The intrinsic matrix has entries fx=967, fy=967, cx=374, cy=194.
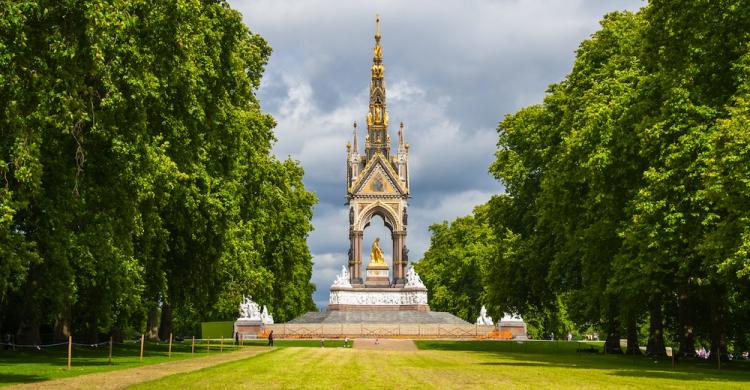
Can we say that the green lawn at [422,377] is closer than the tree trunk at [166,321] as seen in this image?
Yes

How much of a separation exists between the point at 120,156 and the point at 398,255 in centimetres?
6691

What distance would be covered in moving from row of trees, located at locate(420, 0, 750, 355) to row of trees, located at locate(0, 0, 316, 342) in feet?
42.4

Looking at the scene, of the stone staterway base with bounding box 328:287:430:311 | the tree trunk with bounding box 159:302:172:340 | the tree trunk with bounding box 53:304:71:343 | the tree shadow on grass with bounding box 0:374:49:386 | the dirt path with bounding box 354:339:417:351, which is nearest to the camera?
the tree shadow on grass with bounding box 0:374:49:386

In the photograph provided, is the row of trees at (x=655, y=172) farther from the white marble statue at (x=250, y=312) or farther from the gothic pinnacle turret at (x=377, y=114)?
the gothic pinnacle turret at (x=377, y=114)

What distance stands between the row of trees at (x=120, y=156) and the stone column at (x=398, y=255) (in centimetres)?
4577

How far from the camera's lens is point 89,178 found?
2319 cm

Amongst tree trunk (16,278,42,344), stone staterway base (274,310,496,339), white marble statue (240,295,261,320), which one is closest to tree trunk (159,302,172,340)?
tree trunk (16,278,42,344)

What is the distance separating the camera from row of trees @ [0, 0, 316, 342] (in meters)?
19.3

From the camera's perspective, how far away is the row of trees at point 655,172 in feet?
88.5

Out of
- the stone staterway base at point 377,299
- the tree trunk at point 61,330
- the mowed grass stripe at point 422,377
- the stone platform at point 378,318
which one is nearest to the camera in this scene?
the mowed grass stripe at point 422,377

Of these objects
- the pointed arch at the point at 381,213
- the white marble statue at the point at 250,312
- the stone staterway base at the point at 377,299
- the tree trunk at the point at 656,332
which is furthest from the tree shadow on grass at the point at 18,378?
the pointed arch at the point at 381,213

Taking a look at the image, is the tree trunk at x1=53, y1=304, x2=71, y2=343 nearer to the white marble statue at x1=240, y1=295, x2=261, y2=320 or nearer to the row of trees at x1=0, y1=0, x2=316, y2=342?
the row of trees at x1=0, y1=0, x2=316, y2=342

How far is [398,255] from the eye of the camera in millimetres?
88625

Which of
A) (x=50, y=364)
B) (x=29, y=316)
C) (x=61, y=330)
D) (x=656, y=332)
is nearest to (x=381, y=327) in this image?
(x=656, y=332)
